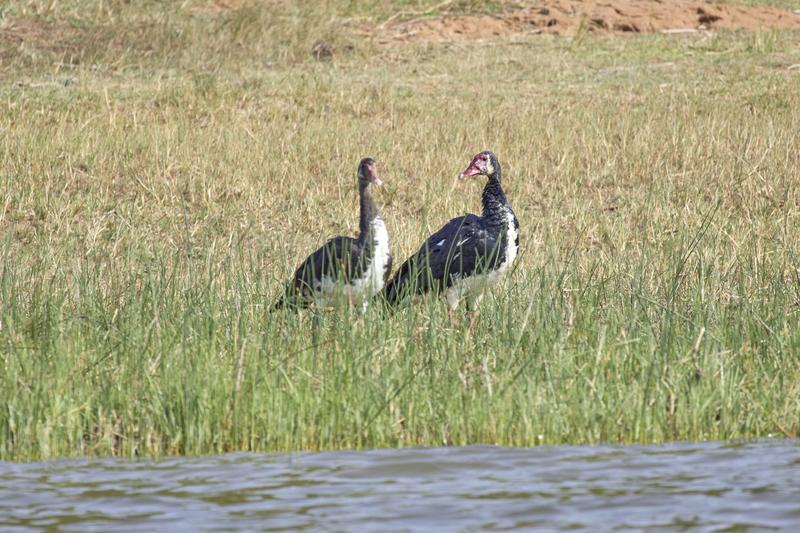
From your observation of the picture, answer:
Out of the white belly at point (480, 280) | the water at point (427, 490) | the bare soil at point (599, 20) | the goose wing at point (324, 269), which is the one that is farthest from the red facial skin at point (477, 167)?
the bare soil at point (599, 20)

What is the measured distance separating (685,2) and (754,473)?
20225 millimetres

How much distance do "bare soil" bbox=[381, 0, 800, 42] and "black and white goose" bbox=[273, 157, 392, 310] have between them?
14134 millimetres

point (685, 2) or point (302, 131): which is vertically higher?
point (685, 2)

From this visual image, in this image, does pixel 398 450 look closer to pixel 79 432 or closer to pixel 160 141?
pixel 79 432

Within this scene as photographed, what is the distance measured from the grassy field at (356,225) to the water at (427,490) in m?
0.23

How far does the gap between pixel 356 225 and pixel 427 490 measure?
23.0ft

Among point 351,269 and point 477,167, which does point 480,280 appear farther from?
point 477,167

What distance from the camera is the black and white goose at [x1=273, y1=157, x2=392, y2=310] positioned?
8156 millimetres

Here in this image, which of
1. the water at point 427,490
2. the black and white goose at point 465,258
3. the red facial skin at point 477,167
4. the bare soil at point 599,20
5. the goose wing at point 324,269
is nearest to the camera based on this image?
the water at point 427,490

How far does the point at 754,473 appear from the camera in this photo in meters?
5.32

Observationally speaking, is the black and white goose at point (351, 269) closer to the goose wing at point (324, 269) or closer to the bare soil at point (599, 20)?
the goose wing at point (324, 269)

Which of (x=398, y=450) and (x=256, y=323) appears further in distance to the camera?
(x=256, y=323)

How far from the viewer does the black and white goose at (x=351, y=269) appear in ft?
26.8

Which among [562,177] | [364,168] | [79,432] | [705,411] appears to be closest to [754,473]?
[705,411]
